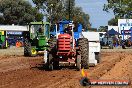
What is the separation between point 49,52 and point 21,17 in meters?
90.4

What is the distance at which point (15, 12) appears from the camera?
353 ft

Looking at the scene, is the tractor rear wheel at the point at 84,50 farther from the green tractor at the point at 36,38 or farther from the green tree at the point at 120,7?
the green tree at the point at 120,7

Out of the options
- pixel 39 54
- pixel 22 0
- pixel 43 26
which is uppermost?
pixel 22 0

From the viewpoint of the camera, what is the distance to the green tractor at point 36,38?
29734 millimetres

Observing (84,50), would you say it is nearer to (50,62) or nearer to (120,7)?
(50,62)

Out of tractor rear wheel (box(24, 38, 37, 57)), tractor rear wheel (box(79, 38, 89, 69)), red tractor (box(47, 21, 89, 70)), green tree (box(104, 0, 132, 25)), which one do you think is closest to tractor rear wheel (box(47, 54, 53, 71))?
red tractor (box(47, 21, 89, 70))

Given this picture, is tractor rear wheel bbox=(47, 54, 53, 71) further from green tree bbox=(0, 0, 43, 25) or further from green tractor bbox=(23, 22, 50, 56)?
green tree bbox=(0, 0, 43, 25)

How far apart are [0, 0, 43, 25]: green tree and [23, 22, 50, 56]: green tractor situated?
244ft

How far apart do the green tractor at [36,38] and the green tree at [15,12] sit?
74.4 metres

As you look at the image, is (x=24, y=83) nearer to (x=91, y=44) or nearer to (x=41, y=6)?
(x=91, y=44)

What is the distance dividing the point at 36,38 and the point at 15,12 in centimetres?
7846

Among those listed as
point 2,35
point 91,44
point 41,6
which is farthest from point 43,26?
point 41,6

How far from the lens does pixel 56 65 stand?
18062mm

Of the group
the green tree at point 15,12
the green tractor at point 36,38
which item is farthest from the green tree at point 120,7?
the green tractor at point 36,38
